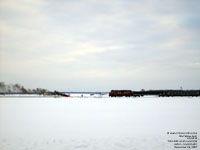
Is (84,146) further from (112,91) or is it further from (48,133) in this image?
(112,91)

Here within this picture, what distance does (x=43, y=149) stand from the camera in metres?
15.0

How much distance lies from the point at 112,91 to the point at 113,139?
122932mm

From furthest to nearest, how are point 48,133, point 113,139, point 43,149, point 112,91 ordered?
point 112,91 → point 48,133 → point 113,139 → point 43,149

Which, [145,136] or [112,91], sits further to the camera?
[112,91]

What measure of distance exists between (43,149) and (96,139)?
435 cm

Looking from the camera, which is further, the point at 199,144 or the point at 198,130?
the point at 198,130

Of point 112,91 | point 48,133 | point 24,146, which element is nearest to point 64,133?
point 48,133

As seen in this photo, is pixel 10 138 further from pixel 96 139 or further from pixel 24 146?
pixel 96 139

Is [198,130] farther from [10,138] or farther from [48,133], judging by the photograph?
[10,138]

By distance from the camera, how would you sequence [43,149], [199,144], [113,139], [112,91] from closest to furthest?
[43,149] → [199,144] → [113,139] → [112,91]

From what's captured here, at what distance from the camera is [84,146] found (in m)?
15.9

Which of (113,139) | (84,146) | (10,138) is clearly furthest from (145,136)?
(10,138)

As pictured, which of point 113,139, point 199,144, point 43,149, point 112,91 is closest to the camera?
point 43,149

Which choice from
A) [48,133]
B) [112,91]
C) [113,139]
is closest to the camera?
[113,139]
